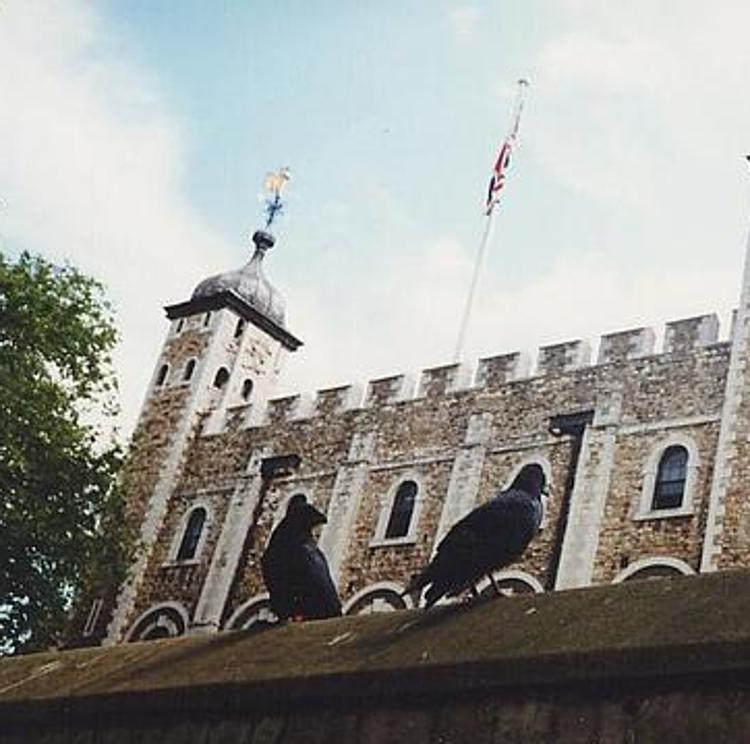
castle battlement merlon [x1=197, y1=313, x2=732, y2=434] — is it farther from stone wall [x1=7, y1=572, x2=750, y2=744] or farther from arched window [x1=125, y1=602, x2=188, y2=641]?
stone wall [x1=7, y1=572, x2=750, y2=744]

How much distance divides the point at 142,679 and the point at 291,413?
24.4 m

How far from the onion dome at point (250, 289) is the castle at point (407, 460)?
8 cm

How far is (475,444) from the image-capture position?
2400 cm

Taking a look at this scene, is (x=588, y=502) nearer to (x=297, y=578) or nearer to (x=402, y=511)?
(x=402, y=511)

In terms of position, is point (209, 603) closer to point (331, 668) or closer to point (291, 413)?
point (291, 413)

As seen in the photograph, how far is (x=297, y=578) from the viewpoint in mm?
5723

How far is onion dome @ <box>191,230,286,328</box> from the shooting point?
105 ft

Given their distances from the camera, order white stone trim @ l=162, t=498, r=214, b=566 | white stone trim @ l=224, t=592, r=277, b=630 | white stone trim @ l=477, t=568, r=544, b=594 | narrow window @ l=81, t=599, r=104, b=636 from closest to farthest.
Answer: white stone trim @ l=477, t=568, r=544, b=594 → white stone trim @ l=224, t=592, r=277, b=630 → white stone trim @ l=162, t=498, r=214, b=566 → narrow window @ l=81, t=599, r=104, b=636

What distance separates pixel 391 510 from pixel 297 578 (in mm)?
18953

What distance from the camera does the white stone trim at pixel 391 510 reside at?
23.8 m

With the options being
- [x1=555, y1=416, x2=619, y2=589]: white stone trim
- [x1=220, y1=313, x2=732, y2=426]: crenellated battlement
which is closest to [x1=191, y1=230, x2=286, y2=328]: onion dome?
[x1=220, y1=313, x2=732, y2=426]: crenellated battlement

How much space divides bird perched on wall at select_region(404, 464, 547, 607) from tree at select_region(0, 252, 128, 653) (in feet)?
54.9

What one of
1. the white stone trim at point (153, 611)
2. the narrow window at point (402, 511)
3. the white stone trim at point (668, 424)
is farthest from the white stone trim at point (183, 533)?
the white stone trim at point (668, 424)

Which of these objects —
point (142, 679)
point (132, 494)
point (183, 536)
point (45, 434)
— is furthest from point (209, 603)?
point (142, 679)
